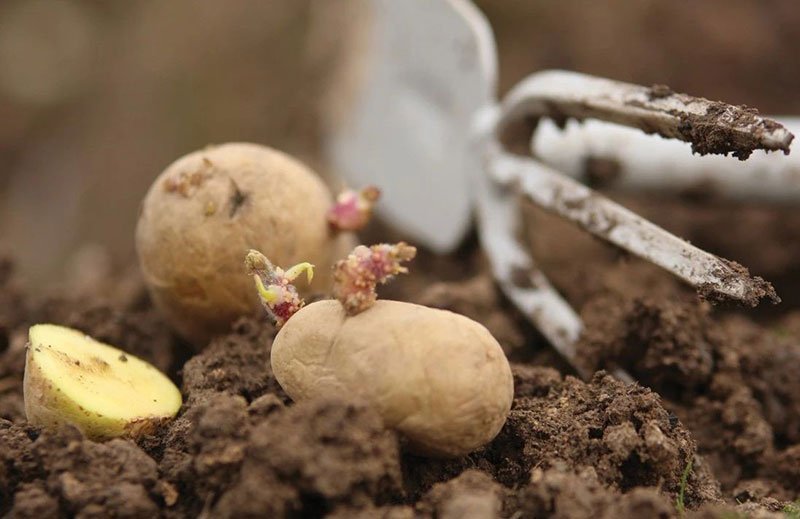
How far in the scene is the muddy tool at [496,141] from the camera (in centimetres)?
155

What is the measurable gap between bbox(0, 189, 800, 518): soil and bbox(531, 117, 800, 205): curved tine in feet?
0.28

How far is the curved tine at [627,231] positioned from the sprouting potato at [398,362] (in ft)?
1.23

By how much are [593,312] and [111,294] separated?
Result: 1.48 meters

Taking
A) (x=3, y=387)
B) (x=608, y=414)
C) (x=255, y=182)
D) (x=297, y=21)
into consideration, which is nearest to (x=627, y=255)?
(x=608, y=414)

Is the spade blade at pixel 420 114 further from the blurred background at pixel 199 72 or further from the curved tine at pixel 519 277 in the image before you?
the blurred background at pixel 199 72

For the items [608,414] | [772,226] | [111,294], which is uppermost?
[608,414]

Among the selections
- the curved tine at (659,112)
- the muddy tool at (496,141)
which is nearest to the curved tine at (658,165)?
the muddy tool at (496,141)

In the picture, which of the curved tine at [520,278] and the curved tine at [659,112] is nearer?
the curved tine at [659,112]

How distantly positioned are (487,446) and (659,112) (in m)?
0.67

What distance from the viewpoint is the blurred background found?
4043mm

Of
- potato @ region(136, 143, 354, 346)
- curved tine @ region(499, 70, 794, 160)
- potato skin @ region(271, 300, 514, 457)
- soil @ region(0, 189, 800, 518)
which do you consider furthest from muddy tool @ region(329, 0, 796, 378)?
potato @ region(136, 143, 354, 346)

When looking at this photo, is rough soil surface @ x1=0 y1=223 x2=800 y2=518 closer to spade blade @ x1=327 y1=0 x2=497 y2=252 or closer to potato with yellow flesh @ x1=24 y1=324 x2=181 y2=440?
potato with yellow flesh @ x1=24 y1=324 x2=181 y2=440

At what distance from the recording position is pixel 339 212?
6.74 ft

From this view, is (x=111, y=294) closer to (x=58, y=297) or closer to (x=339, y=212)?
(x=58, y=297)
